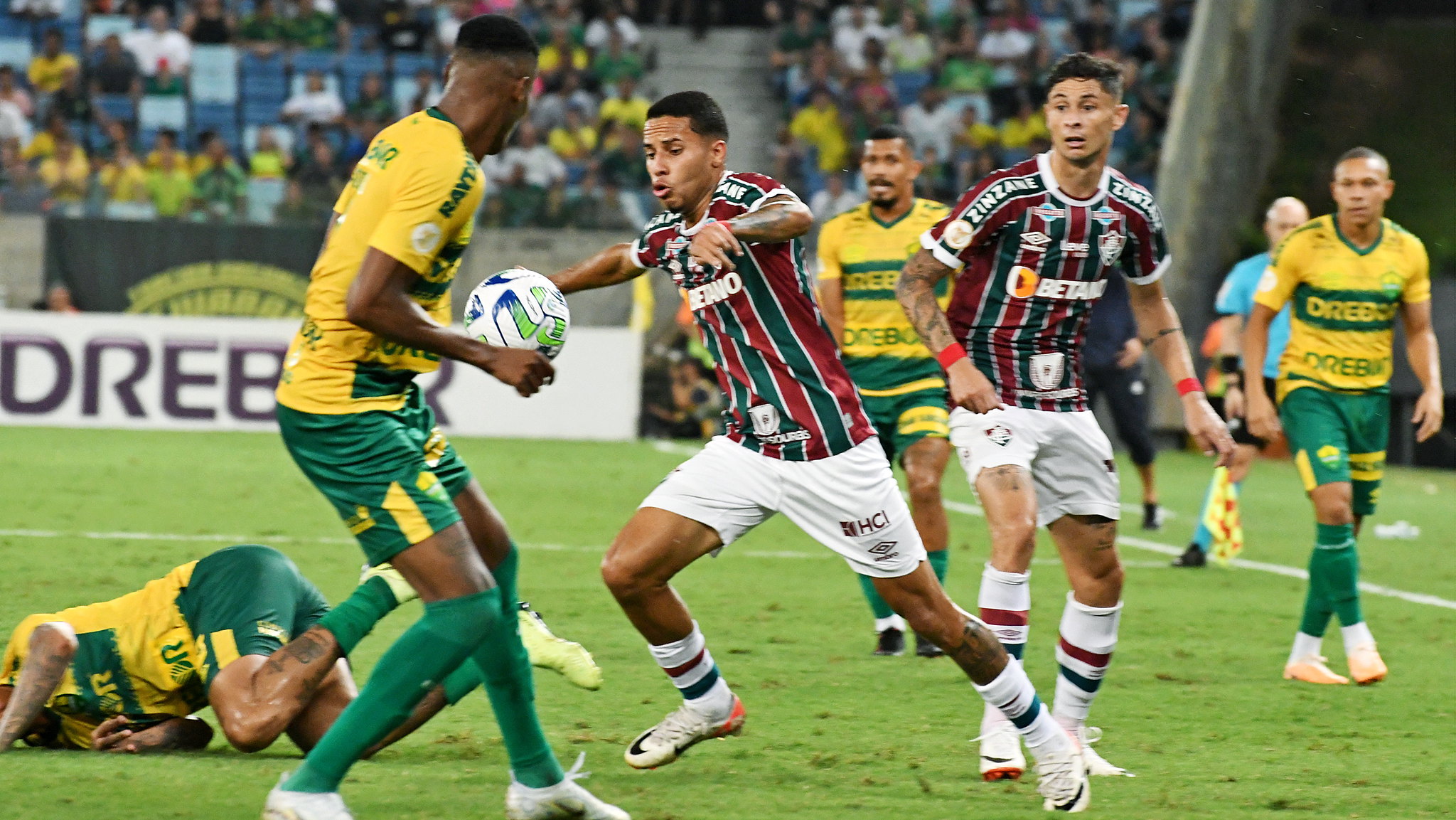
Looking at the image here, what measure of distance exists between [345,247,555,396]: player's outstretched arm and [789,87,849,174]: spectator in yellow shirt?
19515mm


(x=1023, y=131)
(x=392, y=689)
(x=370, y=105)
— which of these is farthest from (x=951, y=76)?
(x=392, y=689)

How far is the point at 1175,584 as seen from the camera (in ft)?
34.0

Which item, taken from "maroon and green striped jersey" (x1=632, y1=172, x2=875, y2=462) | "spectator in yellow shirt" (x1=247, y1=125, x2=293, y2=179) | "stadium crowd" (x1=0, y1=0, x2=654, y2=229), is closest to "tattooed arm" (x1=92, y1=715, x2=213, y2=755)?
"maroon and green striped jersey" (x1=632, y1=172, x2=875, y2=462)

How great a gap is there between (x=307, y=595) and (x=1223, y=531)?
7.17 meters

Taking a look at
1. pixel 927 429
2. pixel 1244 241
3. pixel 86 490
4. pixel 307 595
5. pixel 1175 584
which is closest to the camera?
pixel 307 595

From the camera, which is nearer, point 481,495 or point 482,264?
point 481,495

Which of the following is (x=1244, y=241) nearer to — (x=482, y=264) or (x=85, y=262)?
(x=482, y=264)

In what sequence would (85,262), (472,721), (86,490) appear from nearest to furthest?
(472,721)
(86,490)
(85,262)

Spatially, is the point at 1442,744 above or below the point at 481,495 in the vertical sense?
below

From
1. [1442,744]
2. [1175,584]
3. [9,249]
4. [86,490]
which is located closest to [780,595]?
[1175,584]

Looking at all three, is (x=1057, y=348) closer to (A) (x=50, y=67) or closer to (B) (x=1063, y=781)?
(B) (x=1063, y=781)

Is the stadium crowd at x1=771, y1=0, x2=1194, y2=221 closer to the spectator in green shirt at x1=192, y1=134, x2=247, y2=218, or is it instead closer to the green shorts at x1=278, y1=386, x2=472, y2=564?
the spectator in green shirt at x1=192, y1=134, x2=247, y2=218

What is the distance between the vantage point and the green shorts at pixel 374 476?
4344mm

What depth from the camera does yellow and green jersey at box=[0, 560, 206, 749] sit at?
5242mm
